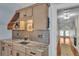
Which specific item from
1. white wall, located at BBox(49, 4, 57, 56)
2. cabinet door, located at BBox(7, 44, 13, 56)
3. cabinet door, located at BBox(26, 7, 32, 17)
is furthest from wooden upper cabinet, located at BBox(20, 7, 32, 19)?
cabinet door, located at BBox(7, 44, 13, 56)

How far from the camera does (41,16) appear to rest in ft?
5.17

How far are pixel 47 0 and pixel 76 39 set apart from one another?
532 mm

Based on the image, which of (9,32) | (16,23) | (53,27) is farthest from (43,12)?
(9,32)

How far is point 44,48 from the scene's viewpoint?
1557mm

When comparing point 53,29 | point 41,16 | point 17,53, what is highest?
point 41,16

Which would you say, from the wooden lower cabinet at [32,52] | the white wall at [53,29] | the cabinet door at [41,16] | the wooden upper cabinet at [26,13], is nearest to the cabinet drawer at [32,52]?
the wooden lower cabinet at [32,52]

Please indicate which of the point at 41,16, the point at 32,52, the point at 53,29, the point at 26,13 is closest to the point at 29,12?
the point at 26,13

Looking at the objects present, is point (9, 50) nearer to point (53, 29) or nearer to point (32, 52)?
point (32, 52)

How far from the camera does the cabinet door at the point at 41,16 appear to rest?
61.7 inches

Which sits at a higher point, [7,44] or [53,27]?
[53,27]

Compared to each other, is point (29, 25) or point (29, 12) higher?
point (29, 12)

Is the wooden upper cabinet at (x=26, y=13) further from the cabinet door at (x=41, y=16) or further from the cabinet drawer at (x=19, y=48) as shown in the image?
the cabinet drawer at (x=19, y=48)

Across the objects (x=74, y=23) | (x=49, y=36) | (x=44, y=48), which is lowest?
(x=44, y=48)

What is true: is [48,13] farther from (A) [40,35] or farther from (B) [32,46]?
(B) [32,46]
